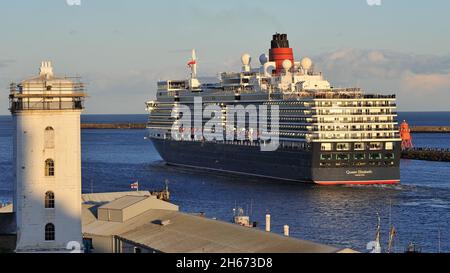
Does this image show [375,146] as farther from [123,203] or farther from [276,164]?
[123,203]

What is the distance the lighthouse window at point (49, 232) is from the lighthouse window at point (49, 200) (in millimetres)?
577

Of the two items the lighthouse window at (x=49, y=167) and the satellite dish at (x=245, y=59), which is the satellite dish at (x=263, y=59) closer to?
the satellite dish at (x=245, y=59)

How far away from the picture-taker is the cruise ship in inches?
2985

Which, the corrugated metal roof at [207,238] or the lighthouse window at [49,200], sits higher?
the lighthouse window at [49,200]

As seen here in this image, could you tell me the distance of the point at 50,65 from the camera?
2755cm

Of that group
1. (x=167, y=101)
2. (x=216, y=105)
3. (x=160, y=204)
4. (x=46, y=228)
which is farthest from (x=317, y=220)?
(x=167, y=101)

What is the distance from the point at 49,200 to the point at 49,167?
0.94 metres

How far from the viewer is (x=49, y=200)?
2678 cm

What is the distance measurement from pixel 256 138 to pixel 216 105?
13.3 metres

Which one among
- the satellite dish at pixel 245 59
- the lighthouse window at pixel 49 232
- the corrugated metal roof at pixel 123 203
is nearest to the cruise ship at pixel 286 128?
the satellite dish at pixel 245 59

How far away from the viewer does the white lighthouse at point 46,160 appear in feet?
87.4

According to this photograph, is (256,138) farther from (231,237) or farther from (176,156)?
(231,237)

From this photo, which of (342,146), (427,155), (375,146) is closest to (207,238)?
(342,146)
